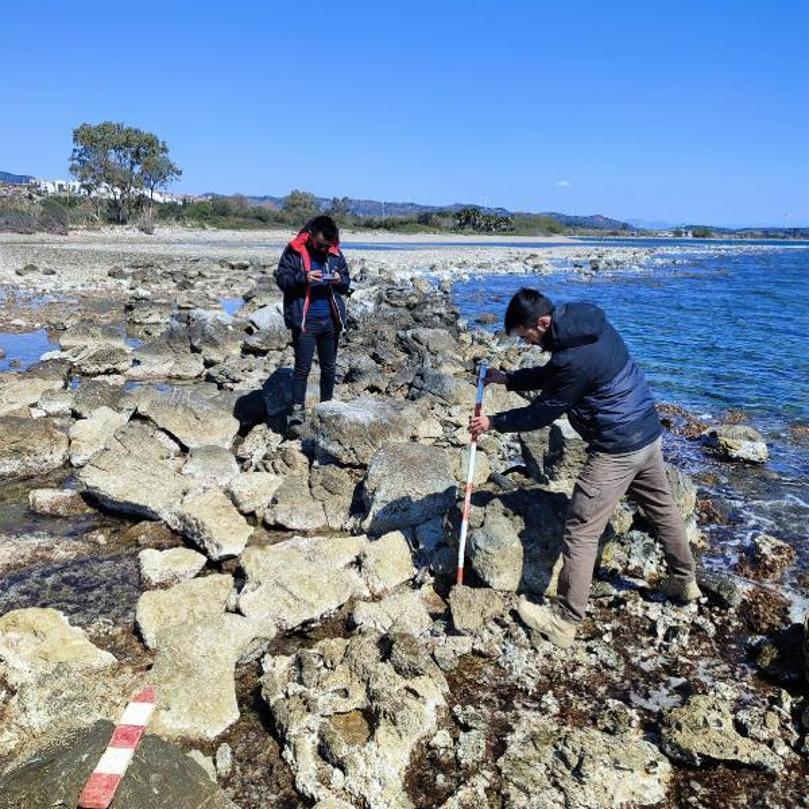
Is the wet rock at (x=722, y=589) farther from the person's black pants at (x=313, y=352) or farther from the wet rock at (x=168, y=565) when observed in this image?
the person's black pants at (x=313, y=352)

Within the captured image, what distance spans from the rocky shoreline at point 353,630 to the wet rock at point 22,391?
212 millimetres

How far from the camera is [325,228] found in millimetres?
8305

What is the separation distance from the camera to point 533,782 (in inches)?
158

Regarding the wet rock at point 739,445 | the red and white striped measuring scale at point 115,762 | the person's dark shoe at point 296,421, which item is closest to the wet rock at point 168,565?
the red and white striped measuring scale at point 115,762

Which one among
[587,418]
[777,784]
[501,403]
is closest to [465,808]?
[777,784]

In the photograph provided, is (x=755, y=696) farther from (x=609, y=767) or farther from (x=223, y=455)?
(x=223, y=455)

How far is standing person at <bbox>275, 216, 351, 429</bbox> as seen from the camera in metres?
8.34

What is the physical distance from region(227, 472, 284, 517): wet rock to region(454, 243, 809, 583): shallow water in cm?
490

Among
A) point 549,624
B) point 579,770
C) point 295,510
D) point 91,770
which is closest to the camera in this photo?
point 91,770

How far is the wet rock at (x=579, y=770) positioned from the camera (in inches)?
154

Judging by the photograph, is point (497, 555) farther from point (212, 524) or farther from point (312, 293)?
point (312, 293)

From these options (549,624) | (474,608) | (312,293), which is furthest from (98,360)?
(549,624)

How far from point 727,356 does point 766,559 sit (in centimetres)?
1456

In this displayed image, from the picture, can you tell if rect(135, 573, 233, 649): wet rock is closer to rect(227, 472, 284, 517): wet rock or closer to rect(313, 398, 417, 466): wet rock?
rect(227, 472, 284, 517): wet rock
